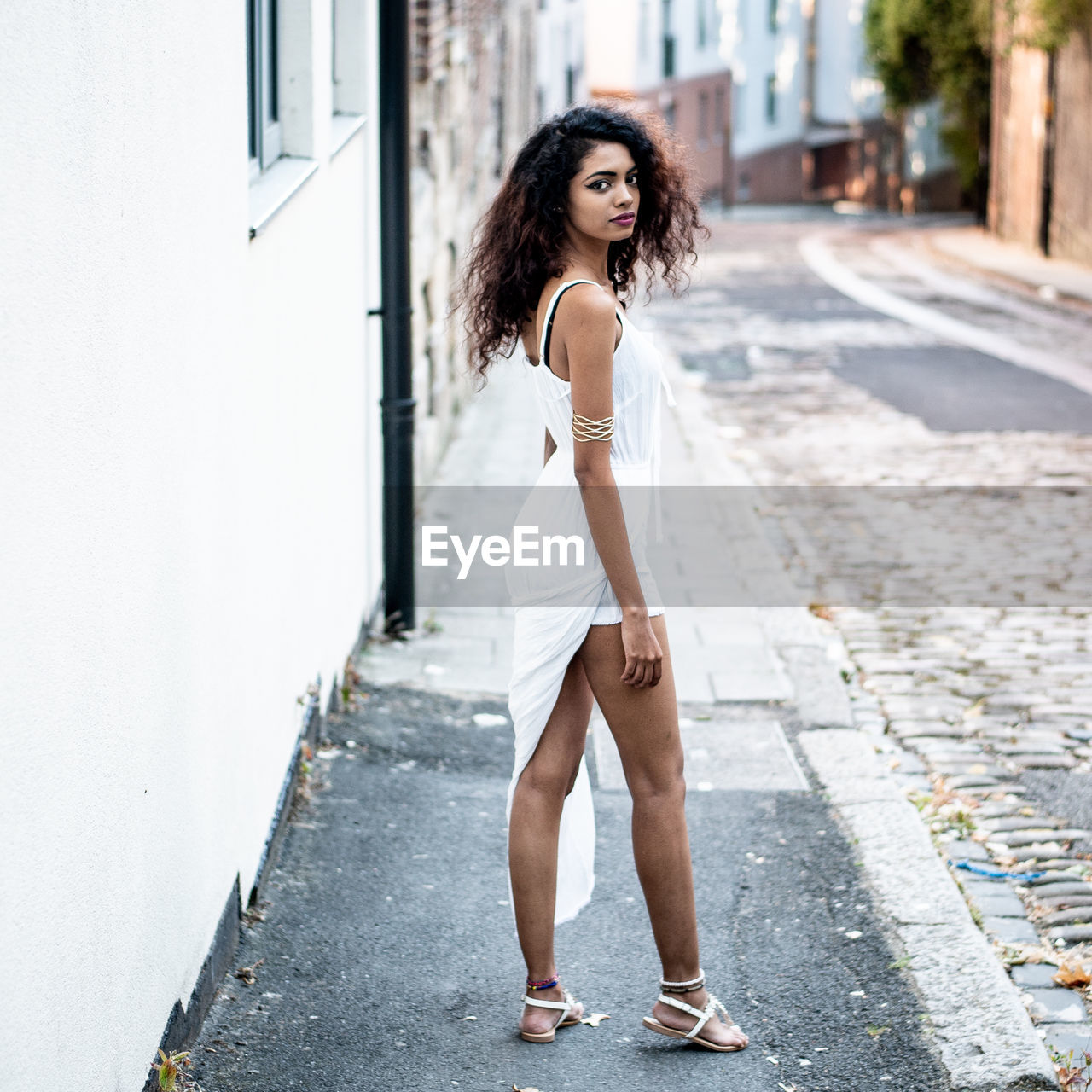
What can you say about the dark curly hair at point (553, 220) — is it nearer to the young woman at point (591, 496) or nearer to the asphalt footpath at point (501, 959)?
the young woman at point (591, 496)

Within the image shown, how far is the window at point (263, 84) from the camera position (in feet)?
14.4

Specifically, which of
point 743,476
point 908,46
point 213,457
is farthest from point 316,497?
point 908,46

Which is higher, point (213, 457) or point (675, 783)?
point (213, 457)

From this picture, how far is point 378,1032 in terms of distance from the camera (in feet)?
10.8

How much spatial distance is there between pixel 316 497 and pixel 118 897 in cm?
257

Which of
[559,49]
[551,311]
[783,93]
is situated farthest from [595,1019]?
[783,93]

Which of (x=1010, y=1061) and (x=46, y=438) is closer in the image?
(x=46, y=438)

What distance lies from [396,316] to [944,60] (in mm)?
31596

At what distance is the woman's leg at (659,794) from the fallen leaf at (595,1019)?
6.5 inches

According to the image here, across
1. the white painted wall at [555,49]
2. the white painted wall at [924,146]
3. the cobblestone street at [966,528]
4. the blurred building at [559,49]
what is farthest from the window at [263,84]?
the white painted wall at [924,146]

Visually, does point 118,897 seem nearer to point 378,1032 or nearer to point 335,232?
point 378,1032

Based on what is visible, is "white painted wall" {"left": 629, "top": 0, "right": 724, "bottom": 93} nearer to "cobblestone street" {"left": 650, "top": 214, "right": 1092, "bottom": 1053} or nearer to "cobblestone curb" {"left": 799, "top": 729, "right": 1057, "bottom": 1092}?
"cobblestone street" {"left": 650, "top": 214, "right": 1092, "bottom": 1053}

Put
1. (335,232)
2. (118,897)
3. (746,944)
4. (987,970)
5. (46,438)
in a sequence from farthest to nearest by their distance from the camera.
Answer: (335,232) < (746,944) < (987,970) < (118,897) < (46,438)

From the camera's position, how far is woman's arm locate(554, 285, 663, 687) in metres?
2.89
